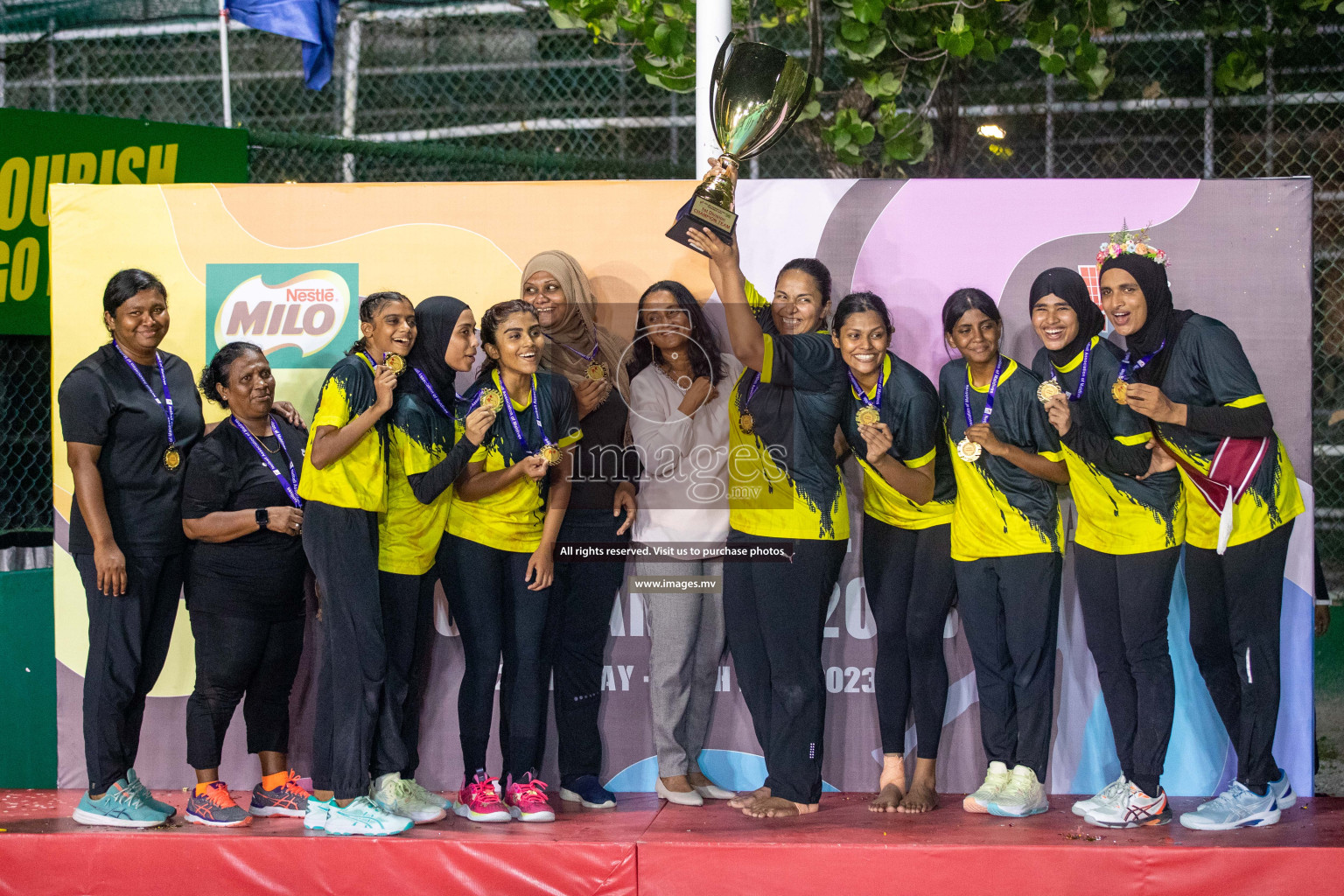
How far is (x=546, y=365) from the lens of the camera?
464cm

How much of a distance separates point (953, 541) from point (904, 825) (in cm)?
101

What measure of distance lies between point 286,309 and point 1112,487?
125 inches

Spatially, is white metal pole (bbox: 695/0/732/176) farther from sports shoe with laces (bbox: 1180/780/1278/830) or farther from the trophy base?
sports shoe with laces (bbox: 1180/780/1278/830)

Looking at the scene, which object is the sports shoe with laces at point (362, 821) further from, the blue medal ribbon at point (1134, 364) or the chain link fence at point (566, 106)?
the blue medal ribbon at point (1134, 364)

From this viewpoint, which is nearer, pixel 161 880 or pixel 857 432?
pixel 161 880

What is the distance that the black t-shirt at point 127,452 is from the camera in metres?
4.35

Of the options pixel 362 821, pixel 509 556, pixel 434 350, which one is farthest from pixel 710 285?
pixel 362 821

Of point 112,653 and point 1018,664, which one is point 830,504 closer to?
point 1018,664

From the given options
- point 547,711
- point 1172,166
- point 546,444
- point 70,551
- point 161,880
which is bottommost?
point 161,880

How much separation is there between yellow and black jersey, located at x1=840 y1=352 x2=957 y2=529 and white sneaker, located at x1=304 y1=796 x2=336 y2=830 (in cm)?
223

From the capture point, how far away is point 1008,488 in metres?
4.45

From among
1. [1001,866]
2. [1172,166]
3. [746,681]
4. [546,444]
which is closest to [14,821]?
[546,444]

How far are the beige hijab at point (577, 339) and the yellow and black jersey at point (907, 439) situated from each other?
2.88 feet

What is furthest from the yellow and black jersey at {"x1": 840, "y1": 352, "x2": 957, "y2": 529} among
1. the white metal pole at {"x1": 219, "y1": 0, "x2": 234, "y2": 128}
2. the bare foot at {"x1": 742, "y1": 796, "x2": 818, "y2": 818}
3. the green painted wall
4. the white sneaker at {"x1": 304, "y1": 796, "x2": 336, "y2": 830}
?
the white metal pole at {"x1": 219, "y1": 0, "x2": 234, "y2": 128}
